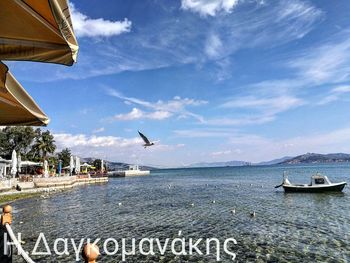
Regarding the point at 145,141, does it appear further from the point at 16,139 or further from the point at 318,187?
the point at 16,139

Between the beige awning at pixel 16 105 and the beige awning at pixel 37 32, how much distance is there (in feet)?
1.33

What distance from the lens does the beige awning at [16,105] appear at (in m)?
5.54

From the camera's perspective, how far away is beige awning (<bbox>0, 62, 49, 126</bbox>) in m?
5.54

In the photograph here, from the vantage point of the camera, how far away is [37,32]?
15.6 ft

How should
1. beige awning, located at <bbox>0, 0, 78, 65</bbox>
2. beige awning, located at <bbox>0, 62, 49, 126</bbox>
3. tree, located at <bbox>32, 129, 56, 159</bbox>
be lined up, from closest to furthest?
1. beige awning, located at <bbox>0, 0, 78, 65</bbox>
2. beige awning, located at <bbox>0, 62, 49, 126</bbox>
3. tree, located at <bbox>32, 129, 56, 159</bbox>

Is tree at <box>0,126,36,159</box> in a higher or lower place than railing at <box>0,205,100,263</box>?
higher

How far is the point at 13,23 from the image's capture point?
471 cm

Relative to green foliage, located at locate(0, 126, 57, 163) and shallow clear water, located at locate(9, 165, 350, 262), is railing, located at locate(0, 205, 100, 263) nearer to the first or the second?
shallow clear water, located at locate(9, 165, 350, 262)

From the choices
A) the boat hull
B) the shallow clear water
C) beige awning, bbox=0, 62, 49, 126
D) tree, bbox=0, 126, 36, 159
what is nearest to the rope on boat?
beige awning, bbox=0, 62, 49, 126

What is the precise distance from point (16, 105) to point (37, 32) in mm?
1926

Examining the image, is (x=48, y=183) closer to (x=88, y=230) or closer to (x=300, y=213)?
(x=88, y=230)

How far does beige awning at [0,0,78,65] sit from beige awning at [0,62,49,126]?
41 centimetres

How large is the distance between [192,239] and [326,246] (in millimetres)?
6701

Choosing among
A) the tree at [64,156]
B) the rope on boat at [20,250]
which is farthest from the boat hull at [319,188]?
the tree at [64,156]
